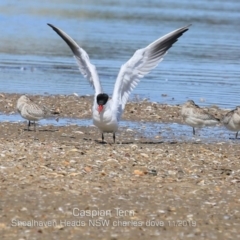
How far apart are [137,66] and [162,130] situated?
2.40 metres

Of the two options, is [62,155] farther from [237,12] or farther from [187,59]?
[237,12]

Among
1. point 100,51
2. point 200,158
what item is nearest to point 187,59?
point 100,51

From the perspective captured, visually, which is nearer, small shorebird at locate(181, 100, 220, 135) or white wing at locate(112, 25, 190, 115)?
white wing at locate(112, 25, 190, 115)

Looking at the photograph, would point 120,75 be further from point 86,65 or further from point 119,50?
point 119,50

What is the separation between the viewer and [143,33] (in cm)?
4450

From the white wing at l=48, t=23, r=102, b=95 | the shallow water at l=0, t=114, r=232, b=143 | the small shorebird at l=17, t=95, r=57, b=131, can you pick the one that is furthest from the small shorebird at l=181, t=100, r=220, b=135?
the small shorebird at l=17, t=95, r=57, b=131

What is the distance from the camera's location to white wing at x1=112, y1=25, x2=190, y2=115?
15297mm

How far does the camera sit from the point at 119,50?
1379 inches

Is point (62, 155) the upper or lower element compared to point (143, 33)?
upper

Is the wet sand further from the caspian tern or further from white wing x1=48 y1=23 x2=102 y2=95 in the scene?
white wing x1=48 y1=23 x2=102 y2=95

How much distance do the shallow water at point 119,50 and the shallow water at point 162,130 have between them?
12.2 ft

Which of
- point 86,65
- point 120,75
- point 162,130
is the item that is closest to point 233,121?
point 162,130

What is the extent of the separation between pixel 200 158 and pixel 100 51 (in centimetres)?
2194

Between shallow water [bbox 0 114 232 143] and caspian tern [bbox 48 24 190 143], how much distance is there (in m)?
1.36
